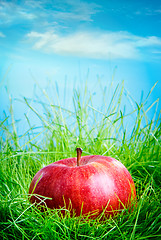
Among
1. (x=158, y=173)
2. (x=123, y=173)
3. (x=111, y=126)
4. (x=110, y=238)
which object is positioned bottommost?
(x=110, y=238)

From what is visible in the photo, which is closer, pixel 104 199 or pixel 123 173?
pixel 104 199

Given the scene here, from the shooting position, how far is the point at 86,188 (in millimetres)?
1190

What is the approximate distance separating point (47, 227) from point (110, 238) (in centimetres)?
25

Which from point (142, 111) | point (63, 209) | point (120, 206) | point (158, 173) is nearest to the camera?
point (63, 209)

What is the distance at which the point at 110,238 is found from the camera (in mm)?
1177

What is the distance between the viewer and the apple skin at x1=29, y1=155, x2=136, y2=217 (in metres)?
1.19

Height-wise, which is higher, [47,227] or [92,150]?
[92,150]

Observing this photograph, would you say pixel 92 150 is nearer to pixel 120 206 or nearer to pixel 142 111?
pixel 142 111

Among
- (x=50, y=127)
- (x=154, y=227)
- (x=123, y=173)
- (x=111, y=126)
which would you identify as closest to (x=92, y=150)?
(x=111, y=126)

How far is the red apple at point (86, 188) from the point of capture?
1190mm

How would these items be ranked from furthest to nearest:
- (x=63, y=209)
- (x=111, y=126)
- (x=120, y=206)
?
(x=111, y=126) → (x=120, y=206) → (x=63, y=209)

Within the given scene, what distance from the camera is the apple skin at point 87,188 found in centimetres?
119

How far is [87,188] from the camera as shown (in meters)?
1.19

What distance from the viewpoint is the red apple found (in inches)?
46.9
